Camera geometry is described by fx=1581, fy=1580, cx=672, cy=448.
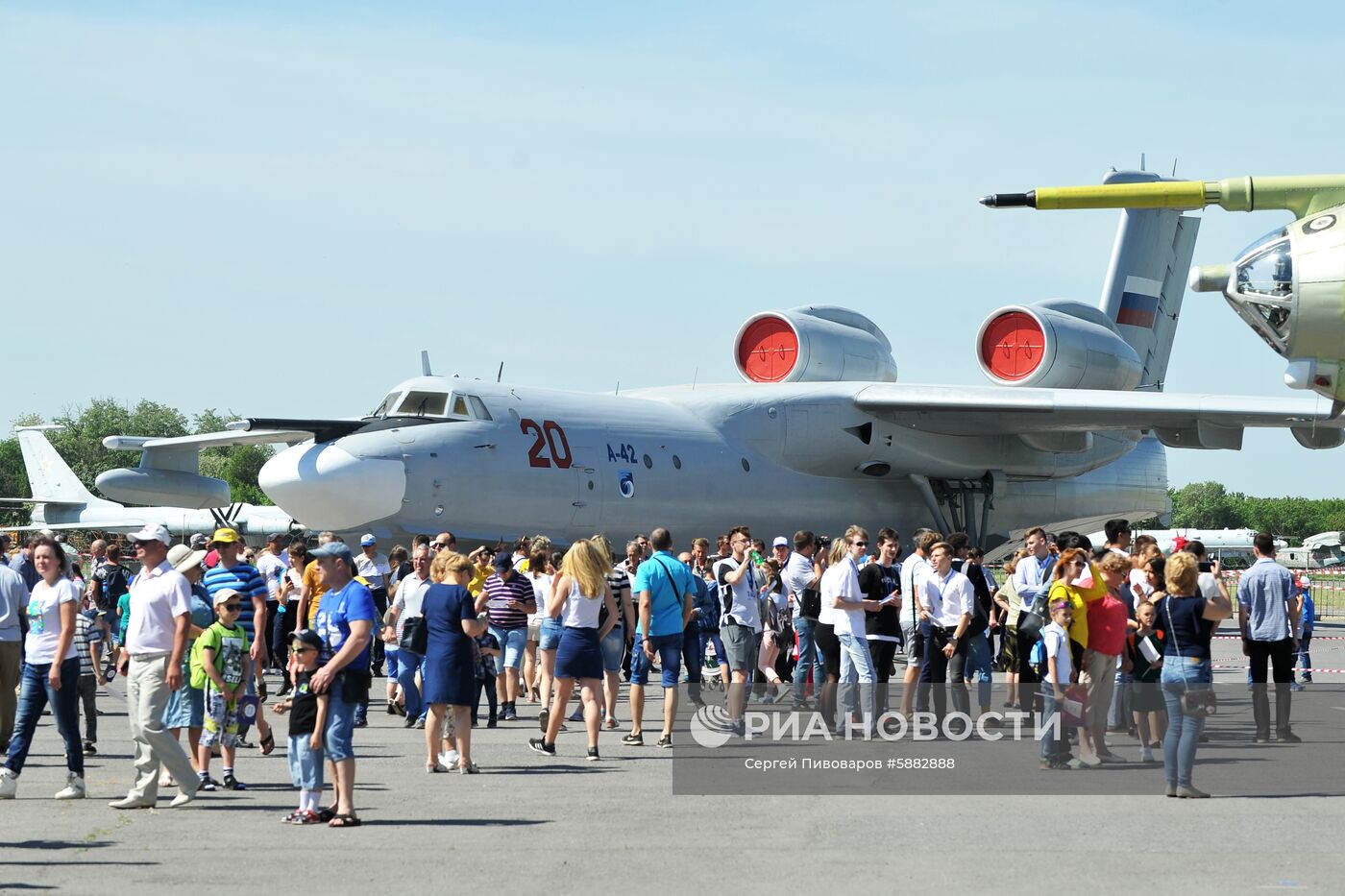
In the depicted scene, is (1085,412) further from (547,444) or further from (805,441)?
(547,444)

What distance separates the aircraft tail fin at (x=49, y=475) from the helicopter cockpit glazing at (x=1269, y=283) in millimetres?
47342

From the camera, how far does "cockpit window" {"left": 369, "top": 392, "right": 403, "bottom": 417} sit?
763 inches

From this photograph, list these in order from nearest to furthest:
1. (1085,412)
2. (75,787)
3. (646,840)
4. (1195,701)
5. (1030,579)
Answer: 1. (646,840)
2. (1195,701)
3. (75,787)
4. (1030,579)
5. (1085,412)

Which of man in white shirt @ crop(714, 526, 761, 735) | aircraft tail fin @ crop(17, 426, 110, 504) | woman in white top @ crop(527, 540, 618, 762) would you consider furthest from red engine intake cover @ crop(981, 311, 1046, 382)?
aircraft tail fin @ crop(17, 426, 110, 504)

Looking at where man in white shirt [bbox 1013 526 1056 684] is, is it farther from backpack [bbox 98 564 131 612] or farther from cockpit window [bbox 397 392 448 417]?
backpack [bbox 98 564 131 612]

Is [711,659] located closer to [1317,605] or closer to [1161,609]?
[1161,609]

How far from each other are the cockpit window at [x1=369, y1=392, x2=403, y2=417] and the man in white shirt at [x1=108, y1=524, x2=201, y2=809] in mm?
10808

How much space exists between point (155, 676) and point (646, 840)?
286 cm

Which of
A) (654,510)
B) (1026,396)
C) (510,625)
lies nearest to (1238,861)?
(510,625)

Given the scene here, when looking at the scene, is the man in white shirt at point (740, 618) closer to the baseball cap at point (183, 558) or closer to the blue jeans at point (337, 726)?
the baseball cap at point (183, 558)

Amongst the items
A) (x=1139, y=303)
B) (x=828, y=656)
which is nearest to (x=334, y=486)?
(x=828, y=656)

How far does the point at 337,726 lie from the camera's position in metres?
7.93

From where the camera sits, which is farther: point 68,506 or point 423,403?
point 68,506

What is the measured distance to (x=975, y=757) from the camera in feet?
34.5
